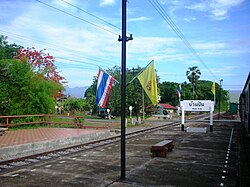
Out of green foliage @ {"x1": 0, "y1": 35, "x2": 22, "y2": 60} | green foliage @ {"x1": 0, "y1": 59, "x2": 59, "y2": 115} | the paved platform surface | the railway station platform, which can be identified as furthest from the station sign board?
green foliage @ {"x1": 0, "y1": 35, "x2": 22, "y2": 60}

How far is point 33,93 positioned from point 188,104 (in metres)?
12.7

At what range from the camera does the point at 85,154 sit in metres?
11.8

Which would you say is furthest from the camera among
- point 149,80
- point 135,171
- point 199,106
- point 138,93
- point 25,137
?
point 138,93

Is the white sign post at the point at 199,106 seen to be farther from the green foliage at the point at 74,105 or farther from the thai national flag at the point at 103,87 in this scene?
the green foliage at the point at 74,105

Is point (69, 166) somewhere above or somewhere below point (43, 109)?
below

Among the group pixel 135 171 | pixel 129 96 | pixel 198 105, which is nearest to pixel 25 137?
pixel 135 171

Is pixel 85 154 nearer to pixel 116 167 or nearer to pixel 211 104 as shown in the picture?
pixel 116 167

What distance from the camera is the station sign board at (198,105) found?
23.0 metres

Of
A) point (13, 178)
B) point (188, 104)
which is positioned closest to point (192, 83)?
point (188, 104)

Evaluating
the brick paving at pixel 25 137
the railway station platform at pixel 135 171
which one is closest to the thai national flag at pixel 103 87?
the brick paving at pixel 25 137

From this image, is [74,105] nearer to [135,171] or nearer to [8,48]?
[8,48]

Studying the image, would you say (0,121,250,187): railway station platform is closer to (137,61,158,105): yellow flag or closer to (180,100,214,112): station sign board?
(137,61,158,105): yellow flag

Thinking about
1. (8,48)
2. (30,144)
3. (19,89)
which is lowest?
(30,144)

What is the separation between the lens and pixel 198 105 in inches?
926
